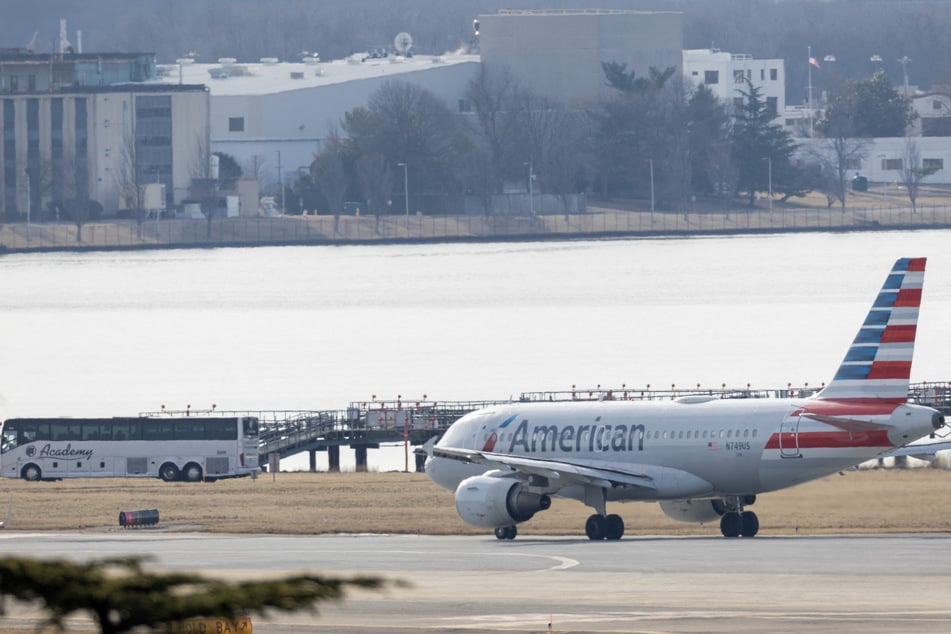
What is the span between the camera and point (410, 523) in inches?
2020

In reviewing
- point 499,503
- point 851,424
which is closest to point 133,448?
point 499,503

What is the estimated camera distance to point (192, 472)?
7319 centimetres

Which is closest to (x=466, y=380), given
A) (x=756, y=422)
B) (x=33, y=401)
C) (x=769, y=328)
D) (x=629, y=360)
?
(x=629, y=360)

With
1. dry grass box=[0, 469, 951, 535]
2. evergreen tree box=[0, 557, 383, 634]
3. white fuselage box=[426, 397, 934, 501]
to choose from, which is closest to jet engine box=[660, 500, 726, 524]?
dry grass box=[0, 469, 951, 535]

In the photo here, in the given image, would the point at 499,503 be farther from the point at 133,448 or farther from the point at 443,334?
the point at 443,334

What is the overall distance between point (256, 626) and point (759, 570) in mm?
9891

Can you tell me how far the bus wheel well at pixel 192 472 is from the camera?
73062 mm

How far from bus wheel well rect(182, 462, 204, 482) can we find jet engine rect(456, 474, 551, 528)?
27952mm

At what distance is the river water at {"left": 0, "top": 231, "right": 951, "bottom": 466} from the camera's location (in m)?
108

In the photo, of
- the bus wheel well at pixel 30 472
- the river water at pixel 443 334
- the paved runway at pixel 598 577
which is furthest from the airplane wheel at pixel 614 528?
the river water at pixel 443 334

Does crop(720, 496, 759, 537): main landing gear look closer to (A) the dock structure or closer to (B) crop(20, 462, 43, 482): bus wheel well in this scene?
(A) the dock structure

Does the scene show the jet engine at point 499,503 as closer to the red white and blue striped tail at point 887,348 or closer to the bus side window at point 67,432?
the red white and blue striped tail at point 887,348

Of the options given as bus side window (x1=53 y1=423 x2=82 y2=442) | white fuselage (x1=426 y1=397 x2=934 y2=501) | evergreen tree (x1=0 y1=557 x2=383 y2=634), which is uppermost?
evergreen tree (x1=0 y1=557 x2=383 y2=634)

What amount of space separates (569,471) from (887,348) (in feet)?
26.0
